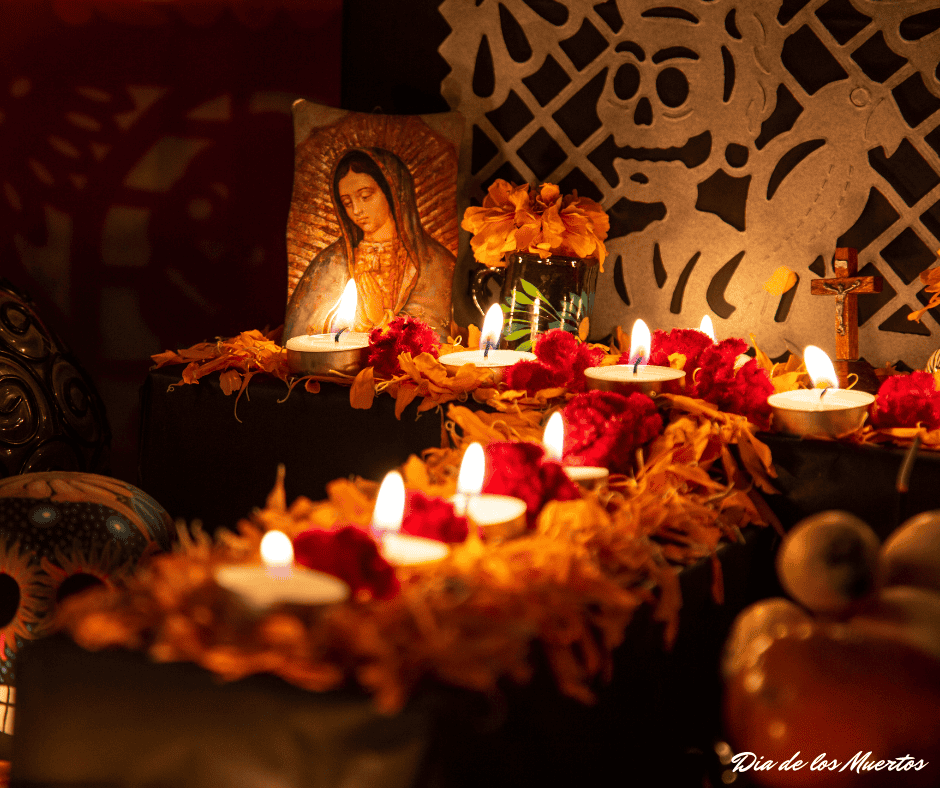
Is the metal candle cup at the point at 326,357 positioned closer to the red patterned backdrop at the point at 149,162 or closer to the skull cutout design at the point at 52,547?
the skull cutout design at the point at 52,547

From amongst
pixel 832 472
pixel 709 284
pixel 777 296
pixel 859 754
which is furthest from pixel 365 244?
pixel 859 754

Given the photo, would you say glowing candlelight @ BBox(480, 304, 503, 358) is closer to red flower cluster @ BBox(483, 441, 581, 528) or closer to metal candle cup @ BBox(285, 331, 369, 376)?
metal candle cup @ BBox(285, 331, 369, 376)

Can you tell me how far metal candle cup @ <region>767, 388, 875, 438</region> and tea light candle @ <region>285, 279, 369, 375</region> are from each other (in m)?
0.56

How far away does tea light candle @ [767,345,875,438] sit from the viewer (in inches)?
38.1

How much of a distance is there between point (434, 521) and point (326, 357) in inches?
24.2

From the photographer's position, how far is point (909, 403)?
0.99m

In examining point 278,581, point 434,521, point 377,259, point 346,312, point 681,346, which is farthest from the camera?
point 377,259

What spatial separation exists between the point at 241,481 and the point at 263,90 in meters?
0.92

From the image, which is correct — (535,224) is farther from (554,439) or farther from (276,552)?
(276,552)

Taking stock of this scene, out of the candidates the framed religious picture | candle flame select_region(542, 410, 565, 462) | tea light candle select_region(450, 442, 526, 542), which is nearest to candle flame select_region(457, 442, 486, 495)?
tea light candle select_region(450, 442, 526, 542)

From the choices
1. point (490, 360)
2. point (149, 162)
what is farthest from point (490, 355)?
point (149, 162)

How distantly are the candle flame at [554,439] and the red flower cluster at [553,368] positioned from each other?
0.88 feet

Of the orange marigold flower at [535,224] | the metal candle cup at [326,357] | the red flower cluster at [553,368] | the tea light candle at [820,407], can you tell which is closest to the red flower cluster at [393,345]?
the metal candle cup at [326,357]

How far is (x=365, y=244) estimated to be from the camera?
1.57m
